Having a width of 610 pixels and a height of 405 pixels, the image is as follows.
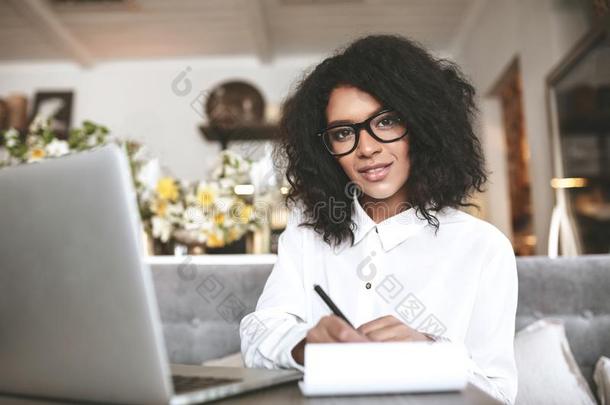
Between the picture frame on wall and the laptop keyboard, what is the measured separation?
466cm

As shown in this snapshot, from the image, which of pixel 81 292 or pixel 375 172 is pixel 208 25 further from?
pixel 81 292

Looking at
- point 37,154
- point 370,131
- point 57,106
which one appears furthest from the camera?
point 57,106

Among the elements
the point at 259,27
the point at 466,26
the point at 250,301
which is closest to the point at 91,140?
the point at 250,301

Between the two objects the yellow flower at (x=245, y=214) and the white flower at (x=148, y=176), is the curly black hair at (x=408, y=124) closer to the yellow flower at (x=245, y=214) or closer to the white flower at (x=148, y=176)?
the yellow flower at (x=245, y=214)

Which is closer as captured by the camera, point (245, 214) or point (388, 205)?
point (388, 205)

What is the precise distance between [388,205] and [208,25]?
3.47 m

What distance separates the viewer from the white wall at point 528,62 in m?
2.57

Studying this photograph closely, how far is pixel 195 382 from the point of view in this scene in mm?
583

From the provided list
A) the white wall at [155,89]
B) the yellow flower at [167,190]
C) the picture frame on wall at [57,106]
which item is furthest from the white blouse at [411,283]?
the picture frame on wall at [57,106]

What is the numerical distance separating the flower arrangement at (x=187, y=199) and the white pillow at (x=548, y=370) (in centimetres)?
82

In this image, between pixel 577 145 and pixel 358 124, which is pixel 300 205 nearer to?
pixel 358 124

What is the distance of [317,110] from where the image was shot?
1215 millimetres

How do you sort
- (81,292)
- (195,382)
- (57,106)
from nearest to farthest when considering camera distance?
1. (81,292)
2. (195,382)
3. (57,106)

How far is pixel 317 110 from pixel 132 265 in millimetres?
836
